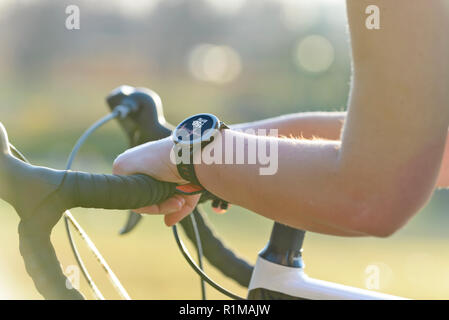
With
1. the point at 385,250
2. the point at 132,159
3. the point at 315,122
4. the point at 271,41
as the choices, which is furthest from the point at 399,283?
the point at 271,41

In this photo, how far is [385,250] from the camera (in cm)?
662

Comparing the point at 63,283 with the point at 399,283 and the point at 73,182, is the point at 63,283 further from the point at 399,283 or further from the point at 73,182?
the point at 399,283

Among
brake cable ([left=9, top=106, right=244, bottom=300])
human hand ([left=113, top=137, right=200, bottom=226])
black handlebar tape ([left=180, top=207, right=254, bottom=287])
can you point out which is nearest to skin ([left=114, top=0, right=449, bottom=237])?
human hand ([left=113, top=137, right=200, bottom=226])

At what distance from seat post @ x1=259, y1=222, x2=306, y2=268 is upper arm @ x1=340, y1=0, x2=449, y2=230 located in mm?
430

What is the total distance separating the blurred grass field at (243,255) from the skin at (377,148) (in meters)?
3.51

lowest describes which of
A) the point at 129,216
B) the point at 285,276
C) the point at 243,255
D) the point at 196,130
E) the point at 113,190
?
the point at 243,255

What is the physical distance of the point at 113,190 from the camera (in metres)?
1.10

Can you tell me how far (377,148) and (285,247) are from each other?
50 centimetres

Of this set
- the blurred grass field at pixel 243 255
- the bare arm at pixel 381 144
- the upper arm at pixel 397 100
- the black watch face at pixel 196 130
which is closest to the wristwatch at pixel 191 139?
the black watch face at pixel 196 130

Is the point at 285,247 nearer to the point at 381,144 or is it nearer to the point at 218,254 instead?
the point at 218,254

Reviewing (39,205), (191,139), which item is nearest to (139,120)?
(191,139)

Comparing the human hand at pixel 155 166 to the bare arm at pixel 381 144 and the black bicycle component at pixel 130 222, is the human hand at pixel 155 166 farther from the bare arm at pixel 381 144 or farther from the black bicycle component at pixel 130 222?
the black bicycle component at pixel 130 222

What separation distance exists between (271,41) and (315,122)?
1707 cm

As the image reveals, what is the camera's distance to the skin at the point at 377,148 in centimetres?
96
